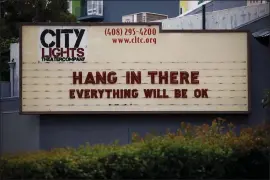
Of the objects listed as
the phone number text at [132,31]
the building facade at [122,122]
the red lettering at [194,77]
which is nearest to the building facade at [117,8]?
the building facade at [122,122]

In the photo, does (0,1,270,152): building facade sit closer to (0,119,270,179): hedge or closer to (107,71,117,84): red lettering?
(107,71,117,84): red lettering

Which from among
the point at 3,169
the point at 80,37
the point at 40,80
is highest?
the point at 80,37

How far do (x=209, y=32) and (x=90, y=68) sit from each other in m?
3.38

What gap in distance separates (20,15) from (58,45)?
12.5 metres

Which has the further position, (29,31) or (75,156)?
(29,31)

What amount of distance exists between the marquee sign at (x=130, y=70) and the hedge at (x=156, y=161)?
6.90ft

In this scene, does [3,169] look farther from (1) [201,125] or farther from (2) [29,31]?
(1) [201,125]

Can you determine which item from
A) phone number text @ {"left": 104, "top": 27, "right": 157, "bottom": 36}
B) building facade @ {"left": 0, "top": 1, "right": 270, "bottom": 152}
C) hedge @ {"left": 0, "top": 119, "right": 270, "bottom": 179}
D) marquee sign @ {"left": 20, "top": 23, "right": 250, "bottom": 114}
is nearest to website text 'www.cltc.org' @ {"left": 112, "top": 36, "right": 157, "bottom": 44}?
marquee sign @ {"left": 20, "top": 23, "right": 250, "bottom": 114}

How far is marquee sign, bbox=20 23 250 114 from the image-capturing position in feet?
47.0

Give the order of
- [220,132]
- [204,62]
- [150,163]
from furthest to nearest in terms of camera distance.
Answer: [204,62], [220,132], [150,163]

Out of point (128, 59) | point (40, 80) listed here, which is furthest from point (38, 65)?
point (128, 59)

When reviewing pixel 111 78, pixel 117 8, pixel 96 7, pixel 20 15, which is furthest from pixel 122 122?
pixel 96 7

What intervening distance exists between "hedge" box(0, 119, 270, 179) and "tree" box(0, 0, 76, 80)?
942 cm

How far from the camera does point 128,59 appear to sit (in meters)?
14.5
